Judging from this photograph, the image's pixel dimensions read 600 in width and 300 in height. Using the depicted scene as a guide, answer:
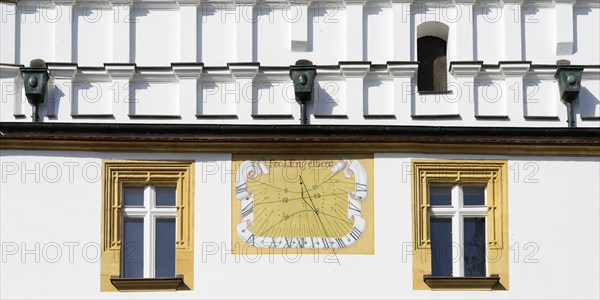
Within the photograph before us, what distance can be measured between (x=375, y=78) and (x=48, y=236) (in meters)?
4.68

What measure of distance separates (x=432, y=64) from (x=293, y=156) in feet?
7.76

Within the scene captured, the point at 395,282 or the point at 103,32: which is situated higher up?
the point at 103,32

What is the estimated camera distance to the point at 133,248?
112ft

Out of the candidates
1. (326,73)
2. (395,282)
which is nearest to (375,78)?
(326,73)

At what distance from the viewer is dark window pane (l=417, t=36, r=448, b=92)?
34.9 metres

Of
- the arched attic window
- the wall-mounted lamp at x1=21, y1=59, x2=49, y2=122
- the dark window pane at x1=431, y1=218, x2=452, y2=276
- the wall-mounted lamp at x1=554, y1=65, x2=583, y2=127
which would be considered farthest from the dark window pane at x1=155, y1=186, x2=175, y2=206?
the wall-mounted lamp at x1=554, y1=65, x2=583, y2=127

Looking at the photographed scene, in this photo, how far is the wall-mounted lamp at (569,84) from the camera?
34.4m

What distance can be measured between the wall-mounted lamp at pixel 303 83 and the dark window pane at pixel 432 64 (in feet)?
4.93

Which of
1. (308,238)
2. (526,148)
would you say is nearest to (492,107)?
(526,148)

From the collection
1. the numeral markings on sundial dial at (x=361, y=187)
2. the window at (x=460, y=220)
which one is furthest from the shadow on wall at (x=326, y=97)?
the window at (x=460, y=220)

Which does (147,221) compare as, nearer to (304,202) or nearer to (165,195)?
(165,195)

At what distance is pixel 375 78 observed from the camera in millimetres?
34562

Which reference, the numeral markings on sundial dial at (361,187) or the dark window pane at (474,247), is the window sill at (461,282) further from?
the numeral markings on sundial dial at (361,187)

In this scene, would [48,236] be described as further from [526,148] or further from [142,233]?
[526,148]
